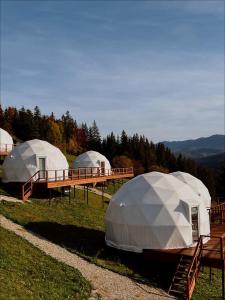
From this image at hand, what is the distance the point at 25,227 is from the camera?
22.7 meters

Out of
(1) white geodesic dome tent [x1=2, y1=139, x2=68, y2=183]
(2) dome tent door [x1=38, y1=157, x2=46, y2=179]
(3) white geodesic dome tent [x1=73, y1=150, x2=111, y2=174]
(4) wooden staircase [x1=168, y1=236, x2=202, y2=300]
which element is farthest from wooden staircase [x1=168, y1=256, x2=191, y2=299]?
(3) white geodesic dome tent [x1=73, y1=150, x2=111, y2=174]

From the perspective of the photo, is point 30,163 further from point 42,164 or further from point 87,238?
point 87,238

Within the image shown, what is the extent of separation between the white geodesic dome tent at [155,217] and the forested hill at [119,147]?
6328 centimetres

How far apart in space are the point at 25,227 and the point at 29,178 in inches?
416

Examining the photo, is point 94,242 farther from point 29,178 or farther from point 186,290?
point 29,178

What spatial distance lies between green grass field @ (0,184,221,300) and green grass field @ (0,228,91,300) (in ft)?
8.20

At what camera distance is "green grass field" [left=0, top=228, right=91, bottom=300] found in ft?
45.0

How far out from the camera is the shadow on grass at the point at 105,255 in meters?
18.8

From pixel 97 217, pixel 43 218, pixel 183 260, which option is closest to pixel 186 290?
pixel 183 260

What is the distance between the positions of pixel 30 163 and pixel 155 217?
15971 millimetres

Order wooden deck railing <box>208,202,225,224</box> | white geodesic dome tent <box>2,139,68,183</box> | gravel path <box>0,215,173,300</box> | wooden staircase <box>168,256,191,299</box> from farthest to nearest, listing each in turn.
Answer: white geodesic dome tent <box>2,139,68,183</box>
wooden deck railing <box>208,202,225,224</box>
wooden staircase <box>168,256,191,299</box>
gravel path <box>0,215,173,300</box>

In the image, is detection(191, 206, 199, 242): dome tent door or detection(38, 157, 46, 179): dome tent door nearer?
detection(191, 206, 199, 242): dome tent door

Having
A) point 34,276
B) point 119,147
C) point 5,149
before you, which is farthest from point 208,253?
point 119,147

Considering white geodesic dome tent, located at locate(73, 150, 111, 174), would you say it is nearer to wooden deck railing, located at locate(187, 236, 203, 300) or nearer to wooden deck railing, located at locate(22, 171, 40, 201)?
wooden deck railing, located at locate(22, 171, 40, 201)
